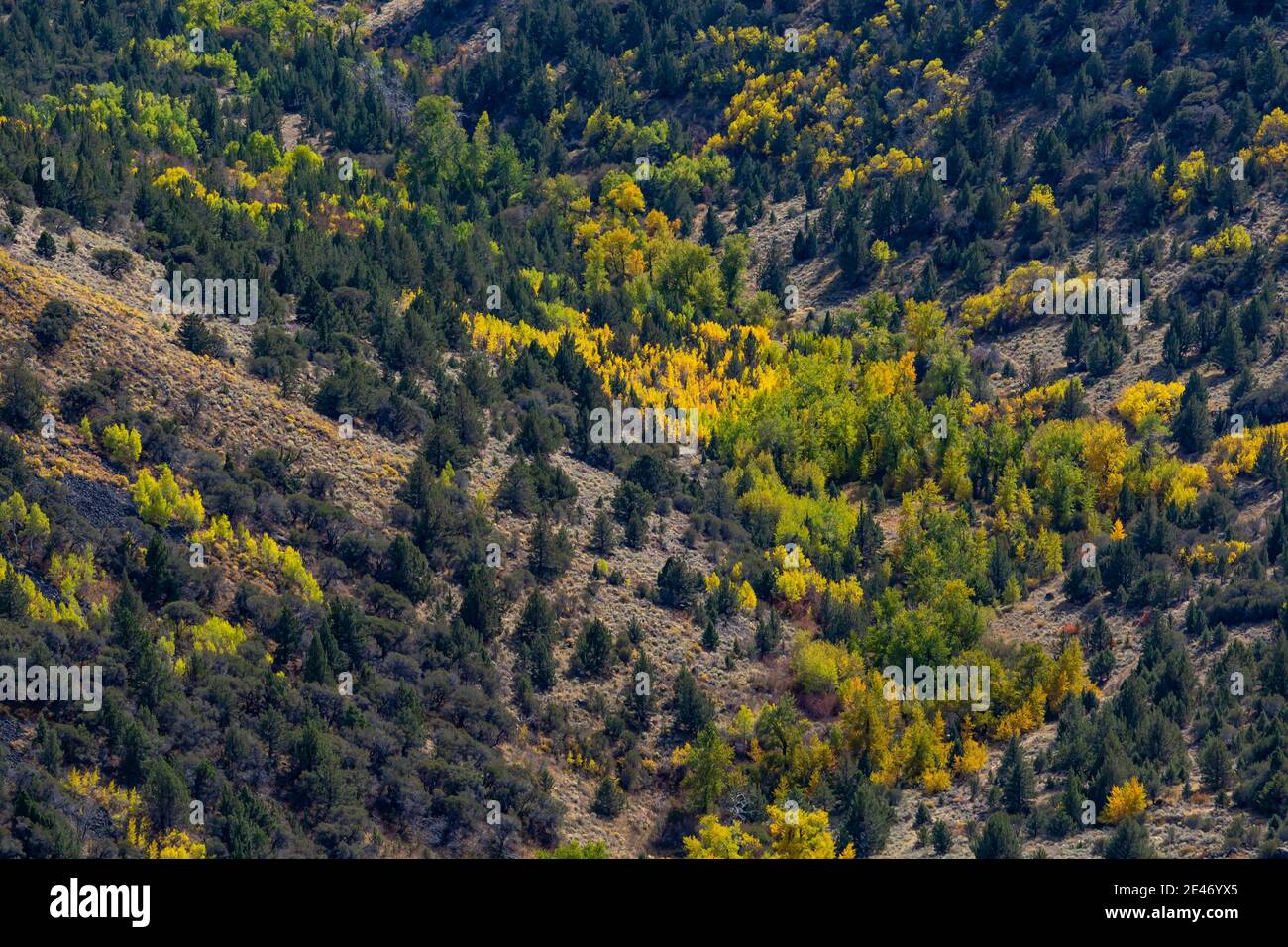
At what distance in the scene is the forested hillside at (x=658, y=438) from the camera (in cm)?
7281

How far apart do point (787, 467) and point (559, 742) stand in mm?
27213

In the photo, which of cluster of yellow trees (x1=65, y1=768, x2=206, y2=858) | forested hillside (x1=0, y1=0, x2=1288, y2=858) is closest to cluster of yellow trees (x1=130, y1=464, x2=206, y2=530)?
forested hillside (x1=0, y1=0, x2=1288, y2=858)

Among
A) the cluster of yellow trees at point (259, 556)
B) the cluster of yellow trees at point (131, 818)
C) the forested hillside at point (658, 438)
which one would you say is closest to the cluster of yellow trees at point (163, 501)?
the forested hillside at point (658, 438)

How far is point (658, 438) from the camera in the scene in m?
101

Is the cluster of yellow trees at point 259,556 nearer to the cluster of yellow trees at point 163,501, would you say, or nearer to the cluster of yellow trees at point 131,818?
the cluster of yellow trees at point 163,501

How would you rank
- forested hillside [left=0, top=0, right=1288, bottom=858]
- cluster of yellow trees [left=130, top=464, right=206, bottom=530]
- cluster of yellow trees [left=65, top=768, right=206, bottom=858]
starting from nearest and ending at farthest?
cluster of yellow trees [left=65, top=768, right=206, bottom=858] < forested hillside [left=0, top=0, right=1288, bottom=858] < cluster of yellow trees [left=130, top=464, right=206, bottom=530]

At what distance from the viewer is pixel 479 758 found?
2945 inches

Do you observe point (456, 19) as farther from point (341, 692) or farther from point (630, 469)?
point (341, 692)

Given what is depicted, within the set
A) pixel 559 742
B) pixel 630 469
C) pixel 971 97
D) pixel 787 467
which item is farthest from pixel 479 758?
pixel 971 97

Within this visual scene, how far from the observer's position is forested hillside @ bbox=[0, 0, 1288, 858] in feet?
239

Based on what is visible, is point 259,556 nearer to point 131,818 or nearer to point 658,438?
point 131,818

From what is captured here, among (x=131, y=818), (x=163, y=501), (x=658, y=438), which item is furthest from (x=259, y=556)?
(x=658, y=438)

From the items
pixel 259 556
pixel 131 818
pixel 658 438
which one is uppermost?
pixel 658 438

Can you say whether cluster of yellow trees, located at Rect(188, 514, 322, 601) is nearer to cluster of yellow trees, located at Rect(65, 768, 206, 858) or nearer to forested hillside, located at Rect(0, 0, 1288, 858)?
forested hillside, located at Rect(0, 0, 1288, 858)
